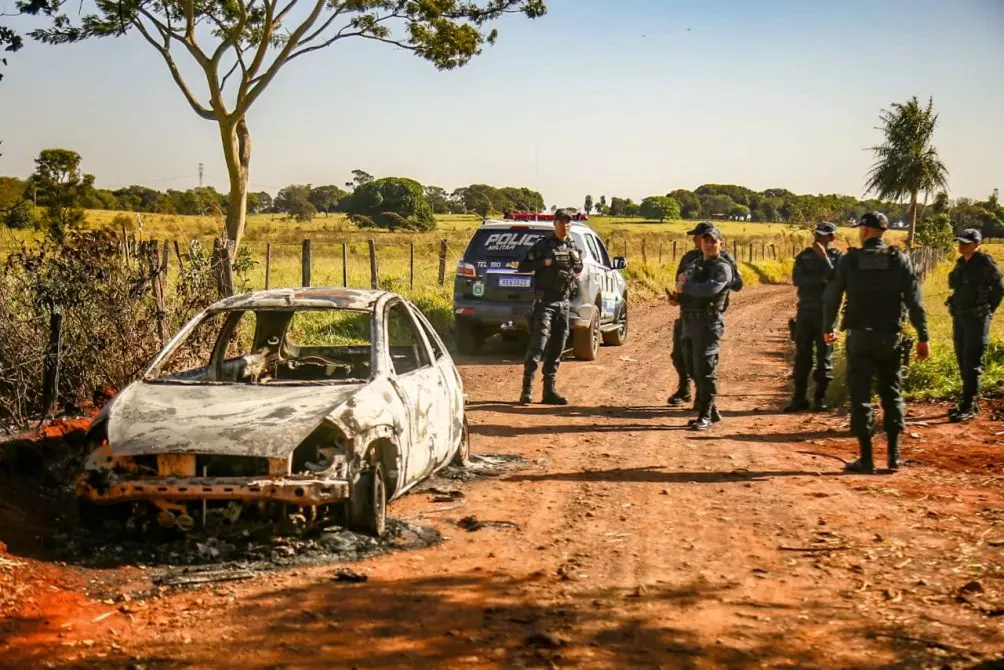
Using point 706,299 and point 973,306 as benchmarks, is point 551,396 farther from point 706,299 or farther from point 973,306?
point 973,306

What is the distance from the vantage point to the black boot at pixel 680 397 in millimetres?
11539

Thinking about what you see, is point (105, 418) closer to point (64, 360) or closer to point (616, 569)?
point (616, 569)

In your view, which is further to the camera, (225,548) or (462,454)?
(462,454)

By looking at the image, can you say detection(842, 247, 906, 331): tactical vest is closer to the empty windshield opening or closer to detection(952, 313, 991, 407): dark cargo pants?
detection(952, 313, 991, 407): dark cargo pants

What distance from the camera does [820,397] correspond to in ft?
37.4

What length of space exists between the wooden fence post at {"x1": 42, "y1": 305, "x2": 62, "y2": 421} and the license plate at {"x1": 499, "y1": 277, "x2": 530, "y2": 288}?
7008 millimetres

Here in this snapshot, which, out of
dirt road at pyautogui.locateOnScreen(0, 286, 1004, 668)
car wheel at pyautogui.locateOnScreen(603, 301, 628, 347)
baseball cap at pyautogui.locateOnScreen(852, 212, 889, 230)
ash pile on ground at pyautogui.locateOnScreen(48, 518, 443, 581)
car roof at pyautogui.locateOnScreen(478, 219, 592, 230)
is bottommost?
dirt road at pyautogui.locateOnScreen(0, 286, 1004, 668)

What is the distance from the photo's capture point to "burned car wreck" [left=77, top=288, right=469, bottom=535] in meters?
5.57

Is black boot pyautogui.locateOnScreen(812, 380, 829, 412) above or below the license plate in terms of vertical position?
below


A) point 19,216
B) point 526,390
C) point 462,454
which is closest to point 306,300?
point 462,454

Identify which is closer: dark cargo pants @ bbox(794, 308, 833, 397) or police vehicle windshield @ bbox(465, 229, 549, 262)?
dark cargo pants @ bbox(794, 308, 833, 397)

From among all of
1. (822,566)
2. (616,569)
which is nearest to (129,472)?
(616,569)

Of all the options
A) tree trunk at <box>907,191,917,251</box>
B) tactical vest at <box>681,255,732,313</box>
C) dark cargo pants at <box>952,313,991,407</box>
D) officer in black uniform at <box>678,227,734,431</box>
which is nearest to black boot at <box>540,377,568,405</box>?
officer in black uniform at <box>678,227,734,431</box>

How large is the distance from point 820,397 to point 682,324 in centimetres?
199
